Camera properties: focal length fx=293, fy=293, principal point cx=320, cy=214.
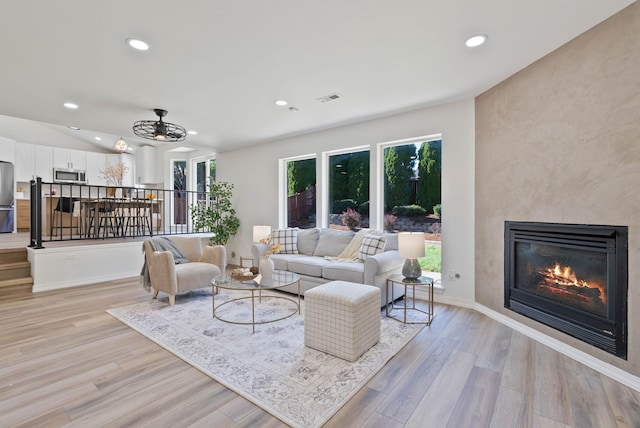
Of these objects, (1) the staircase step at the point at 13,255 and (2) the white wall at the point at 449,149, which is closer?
(2) the white wall at the point at 449,149

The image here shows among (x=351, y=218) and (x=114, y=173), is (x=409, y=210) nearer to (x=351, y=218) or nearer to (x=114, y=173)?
(x=351, y=218)

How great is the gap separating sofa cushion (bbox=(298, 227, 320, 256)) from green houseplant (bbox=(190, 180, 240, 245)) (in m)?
2.23

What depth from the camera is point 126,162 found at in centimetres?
915

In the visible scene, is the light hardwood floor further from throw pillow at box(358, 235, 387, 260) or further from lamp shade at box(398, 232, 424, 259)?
throw pillow at box(358, 235, 387, 260)

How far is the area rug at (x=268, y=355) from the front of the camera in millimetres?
1894

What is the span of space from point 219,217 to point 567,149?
19.6 feet

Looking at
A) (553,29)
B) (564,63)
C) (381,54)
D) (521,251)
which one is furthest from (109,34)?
(521,251)

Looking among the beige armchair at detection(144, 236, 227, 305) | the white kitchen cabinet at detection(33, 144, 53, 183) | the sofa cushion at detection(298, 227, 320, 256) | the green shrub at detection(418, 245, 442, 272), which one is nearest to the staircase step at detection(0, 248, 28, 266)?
the beige armchair at detection(144, 236, 227, 305)

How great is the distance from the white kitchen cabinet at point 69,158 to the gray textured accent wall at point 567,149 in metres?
10.1

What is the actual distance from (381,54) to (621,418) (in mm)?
3055

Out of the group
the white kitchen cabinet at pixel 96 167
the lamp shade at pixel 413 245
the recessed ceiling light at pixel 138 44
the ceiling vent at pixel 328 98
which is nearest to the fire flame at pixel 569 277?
the lamp shade at pixel 413 245

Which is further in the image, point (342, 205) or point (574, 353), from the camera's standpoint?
point (342, 205)

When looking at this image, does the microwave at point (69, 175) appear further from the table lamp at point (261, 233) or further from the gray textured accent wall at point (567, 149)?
the gray textured accent wall at point (567, 149)

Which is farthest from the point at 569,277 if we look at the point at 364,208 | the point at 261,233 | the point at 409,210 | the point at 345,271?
the point at 261,233
